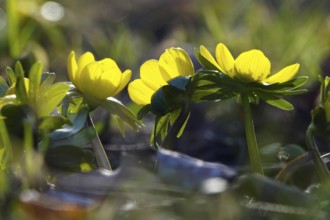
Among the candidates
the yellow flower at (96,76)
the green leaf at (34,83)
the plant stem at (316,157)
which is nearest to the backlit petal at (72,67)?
Result: the yellow flower at (96,76)

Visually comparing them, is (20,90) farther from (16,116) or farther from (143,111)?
(143,111)

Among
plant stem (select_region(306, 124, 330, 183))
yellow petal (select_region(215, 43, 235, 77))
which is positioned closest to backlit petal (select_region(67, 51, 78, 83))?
yellow petal (select_region(215, 43, 235, 77))

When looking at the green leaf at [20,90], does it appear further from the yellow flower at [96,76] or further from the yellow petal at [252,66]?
the yellow petal at [252,66]

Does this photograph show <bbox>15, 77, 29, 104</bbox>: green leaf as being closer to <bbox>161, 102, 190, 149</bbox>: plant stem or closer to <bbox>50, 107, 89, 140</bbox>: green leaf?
<bbox>50, 107, 89, 140</bbox>: green leaf

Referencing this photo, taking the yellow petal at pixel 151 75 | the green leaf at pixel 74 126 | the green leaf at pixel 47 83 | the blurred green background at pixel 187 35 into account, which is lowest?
the blurred green background at pixel 187 35

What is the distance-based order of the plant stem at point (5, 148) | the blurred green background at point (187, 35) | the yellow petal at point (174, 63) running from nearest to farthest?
the plant stem at point (5, 148), the yellow petal at point (174, 63), the blurred green background at point (187, 35)

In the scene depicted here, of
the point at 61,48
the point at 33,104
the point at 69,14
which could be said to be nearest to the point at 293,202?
the point at 33,104
